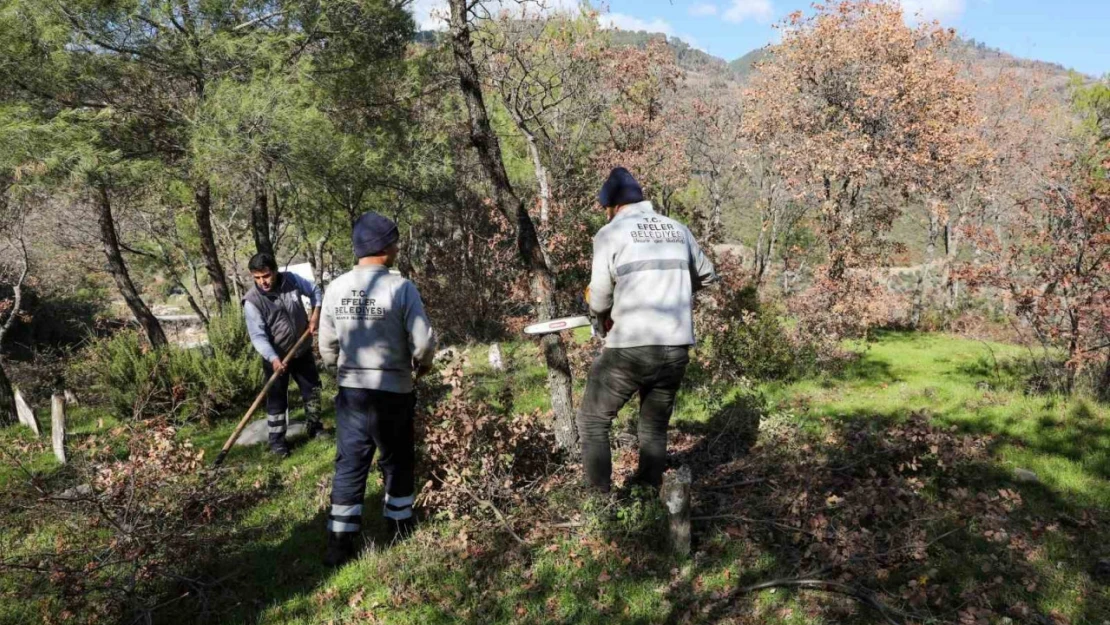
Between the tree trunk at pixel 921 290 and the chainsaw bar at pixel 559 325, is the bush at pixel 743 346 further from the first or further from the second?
the tree trunk at pixel 921 290

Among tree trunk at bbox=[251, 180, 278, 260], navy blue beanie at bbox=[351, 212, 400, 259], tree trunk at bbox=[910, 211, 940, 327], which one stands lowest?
tree trunk at bbox=[910, 211, 940, 327]

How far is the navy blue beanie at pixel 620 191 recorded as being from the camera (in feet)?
11.7

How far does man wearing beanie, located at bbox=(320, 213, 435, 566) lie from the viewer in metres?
3.46

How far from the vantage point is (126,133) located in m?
8.31

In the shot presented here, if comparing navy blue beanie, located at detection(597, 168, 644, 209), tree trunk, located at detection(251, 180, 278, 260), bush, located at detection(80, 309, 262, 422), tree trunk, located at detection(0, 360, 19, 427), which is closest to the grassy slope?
navy blue beanie, located at detection(597, 168, 644, 209)

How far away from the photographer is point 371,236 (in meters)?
3.48

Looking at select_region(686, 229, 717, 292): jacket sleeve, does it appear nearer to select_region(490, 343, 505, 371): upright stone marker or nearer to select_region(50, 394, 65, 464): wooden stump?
select_region(490, 343, 505, 371): upright stone marker

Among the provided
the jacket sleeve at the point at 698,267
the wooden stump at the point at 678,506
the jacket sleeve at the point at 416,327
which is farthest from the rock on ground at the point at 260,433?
the jacket sleeve at the point at 698,267

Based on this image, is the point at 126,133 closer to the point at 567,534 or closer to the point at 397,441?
the point at 397,441

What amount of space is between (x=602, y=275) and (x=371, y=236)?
4.41ft

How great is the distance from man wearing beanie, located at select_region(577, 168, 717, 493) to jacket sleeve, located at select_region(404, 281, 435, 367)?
97 centimetres

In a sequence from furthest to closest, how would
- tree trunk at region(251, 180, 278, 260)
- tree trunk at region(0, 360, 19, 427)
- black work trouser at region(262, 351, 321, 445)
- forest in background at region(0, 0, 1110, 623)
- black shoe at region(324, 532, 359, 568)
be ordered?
1. tree trunk at region(251, 180, 278, 260)
2. tree trunk at region(0, 360, 19, 427)
3. black work trouser at region(262, 351, 321, 445)
4. forest in background at region(0, 0, 1110, 623)
5. black shoe at region(324, 532, 359, 568)

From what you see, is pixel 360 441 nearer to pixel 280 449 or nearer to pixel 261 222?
pixel 280 449

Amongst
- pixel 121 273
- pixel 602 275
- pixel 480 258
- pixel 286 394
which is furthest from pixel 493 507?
pixel 121 273
